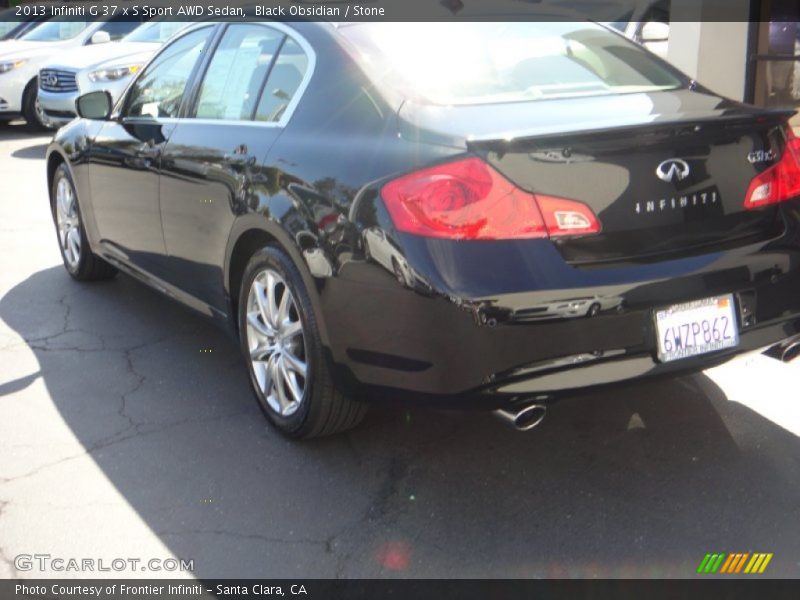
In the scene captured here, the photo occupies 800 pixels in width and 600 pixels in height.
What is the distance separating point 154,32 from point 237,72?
10.7 metres

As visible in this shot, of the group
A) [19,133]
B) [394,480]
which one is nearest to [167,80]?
[394,480]

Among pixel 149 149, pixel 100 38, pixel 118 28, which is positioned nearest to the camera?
pixel 149 149

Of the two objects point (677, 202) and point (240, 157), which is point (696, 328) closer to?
point (677, 202)

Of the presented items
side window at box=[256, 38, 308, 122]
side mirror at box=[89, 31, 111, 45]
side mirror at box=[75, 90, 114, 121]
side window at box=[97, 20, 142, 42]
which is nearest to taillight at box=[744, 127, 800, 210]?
side window at box=[256, 38, 308, 122]

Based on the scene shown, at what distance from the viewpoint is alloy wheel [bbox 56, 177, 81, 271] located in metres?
6.36

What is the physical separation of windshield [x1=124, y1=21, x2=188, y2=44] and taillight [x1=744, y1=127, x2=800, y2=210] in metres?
11.9

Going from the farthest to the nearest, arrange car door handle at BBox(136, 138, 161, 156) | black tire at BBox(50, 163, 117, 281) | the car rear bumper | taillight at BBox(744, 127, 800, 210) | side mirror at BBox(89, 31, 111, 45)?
side mirror at BBox(89, 31, 111, 45) → black tire at BBox(50, 163, 117, 281) → car door handle at BBox(136, 138, 161, 156) → taillight at BBox(744, 127, 800, 210) → the car rear bumper

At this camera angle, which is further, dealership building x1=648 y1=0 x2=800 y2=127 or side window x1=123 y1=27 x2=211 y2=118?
dealership building x1=648 y1=0 x2=800 y2=127

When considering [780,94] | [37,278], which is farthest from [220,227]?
[780,94]

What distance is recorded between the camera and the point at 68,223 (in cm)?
651

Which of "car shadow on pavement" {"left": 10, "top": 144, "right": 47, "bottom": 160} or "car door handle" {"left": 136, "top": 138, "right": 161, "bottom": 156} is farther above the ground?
"car door handle" {"left": 136, "top": 138, "right": 161, "bottom": 156}

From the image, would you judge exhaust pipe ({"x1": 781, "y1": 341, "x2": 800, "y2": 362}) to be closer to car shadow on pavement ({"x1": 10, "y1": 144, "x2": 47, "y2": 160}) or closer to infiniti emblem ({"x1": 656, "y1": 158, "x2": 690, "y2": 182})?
infiniti emblem ({"x1": 656, "y1": 158, "x2": 690, "y2": 182})

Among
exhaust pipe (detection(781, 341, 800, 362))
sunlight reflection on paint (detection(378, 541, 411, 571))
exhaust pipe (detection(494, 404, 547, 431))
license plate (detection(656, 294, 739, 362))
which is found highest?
license plate (detection(656, 294, 739, 362))

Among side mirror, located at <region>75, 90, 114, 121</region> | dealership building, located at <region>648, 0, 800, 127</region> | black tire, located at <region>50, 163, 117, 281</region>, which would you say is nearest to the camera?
side mirror, located at <region>75, 90, 114, 121</region>
